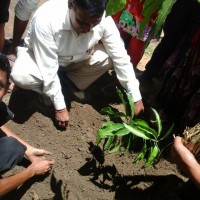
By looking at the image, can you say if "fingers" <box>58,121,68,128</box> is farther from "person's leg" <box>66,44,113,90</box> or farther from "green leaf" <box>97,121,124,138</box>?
"green leaf" <box>97,121,124,138</box>

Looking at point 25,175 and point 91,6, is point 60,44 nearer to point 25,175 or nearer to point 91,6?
point 91,6

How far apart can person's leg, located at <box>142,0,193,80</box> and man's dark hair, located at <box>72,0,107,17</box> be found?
85 cm

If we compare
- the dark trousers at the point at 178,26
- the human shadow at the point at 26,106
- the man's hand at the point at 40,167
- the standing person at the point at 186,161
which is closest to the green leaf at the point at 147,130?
the standing person at the point at 186,161

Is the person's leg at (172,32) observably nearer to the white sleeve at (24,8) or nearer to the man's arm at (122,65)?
the man's arm at (122,65)

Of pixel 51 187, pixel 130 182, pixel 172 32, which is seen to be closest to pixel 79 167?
pixel 51 187

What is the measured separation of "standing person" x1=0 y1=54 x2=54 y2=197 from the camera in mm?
1540

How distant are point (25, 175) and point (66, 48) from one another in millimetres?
834

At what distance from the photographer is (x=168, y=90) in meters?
2.44

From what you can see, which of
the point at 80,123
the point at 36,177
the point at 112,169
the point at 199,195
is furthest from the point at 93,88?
the point at 199,195

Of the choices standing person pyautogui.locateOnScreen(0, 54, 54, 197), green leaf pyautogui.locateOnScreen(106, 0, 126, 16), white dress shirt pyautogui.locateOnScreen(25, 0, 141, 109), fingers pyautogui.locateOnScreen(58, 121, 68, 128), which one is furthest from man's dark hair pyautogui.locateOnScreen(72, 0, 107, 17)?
green leaf pyautogui.locateOnScreen(106, 0, 126, 16)

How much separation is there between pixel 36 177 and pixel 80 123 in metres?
0.53

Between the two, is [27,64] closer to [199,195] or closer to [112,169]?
[112,169]

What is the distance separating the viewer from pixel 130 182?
2064mm

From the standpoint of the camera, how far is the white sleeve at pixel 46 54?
1938mm
